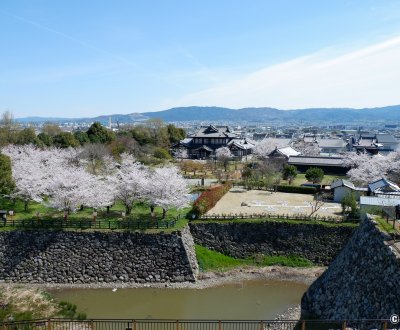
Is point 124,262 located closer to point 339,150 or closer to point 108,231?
point 108,231

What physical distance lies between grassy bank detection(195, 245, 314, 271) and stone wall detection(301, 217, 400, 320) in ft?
20.2

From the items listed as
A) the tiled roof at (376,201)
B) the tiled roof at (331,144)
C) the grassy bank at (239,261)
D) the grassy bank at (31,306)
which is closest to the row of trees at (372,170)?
the tiled roof at (376,201)

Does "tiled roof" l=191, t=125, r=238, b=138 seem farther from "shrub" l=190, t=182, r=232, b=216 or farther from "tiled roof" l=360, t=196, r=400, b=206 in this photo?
"tiled roof" l=360, t=196, r=400, b=206

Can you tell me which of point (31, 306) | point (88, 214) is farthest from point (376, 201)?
point (31, 306)

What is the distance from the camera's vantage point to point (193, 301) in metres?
19.0

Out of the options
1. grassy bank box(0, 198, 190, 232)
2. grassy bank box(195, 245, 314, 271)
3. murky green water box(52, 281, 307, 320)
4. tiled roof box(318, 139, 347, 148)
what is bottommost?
murky green water box(52, 281, 307, 320)

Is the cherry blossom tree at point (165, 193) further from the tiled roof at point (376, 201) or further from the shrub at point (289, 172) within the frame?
the shrub at point (289, 172)

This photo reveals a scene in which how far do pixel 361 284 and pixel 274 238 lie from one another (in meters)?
10.5

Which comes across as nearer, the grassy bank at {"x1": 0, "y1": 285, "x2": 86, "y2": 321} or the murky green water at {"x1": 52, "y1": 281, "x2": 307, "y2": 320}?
the grassy bank at {"x1": 0, "y1": 285, "x2": 86, "y2": 321}

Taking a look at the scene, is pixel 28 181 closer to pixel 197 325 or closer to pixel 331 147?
pixel 197 325

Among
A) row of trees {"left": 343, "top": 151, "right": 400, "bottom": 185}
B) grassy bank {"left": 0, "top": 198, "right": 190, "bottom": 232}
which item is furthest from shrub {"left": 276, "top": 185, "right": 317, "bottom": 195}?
grassy bank {"left": 0, "top": 198, "right": 190, "bottom": 232}

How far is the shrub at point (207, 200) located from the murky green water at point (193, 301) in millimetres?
5732

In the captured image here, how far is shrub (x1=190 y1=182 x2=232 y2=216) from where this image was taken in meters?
24.4

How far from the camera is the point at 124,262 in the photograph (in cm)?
2127
